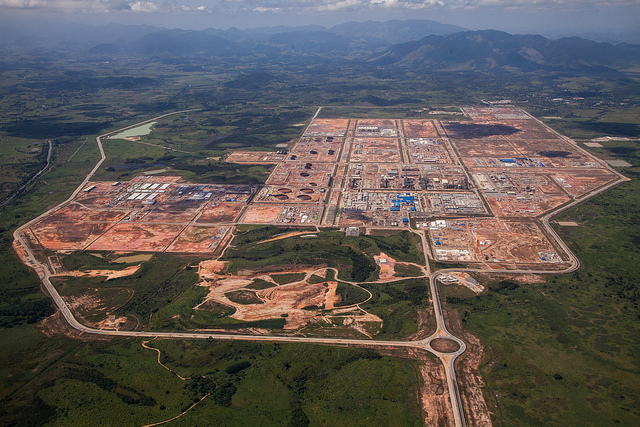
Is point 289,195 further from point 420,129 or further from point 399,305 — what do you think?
point 420,129

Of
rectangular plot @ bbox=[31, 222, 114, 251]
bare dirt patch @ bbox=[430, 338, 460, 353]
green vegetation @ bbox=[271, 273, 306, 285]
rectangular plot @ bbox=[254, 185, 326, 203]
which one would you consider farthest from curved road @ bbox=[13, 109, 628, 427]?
rectangular plot @ bbox=[254, 185, 326, 203]

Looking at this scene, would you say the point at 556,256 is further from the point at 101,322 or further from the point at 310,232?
the point at 101,322

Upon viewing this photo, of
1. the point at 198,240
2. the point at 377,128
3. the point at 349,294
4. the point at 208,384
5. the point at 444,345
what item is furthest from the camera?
the point at 377,128

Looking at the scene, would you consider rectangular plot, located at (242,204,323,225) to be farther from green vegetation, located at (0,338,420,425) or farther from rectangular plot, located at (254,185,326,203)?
green vegetation, located at (0,338,420,425)

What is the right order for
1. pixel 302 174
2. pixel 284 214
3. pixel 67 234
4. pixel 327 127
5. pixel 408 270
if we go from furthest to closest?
pixel 327 127
pixel 302 174
pixel 284 214
pixel 67 234
pixel 408 270

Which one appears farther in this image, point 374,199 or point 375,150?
point 375,150

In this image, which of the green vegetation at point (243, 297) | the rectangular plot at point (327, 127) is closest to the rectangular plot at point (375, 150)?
the rectangular plot at point (327, 127)

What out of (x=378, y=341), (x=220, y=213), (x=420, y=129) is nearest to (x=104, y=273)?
(x=220, y=213)

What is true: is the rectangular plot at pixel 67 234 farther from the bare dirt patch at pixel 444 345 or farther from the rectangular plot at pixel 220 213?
the bare dirt patch at pixel 444 345
